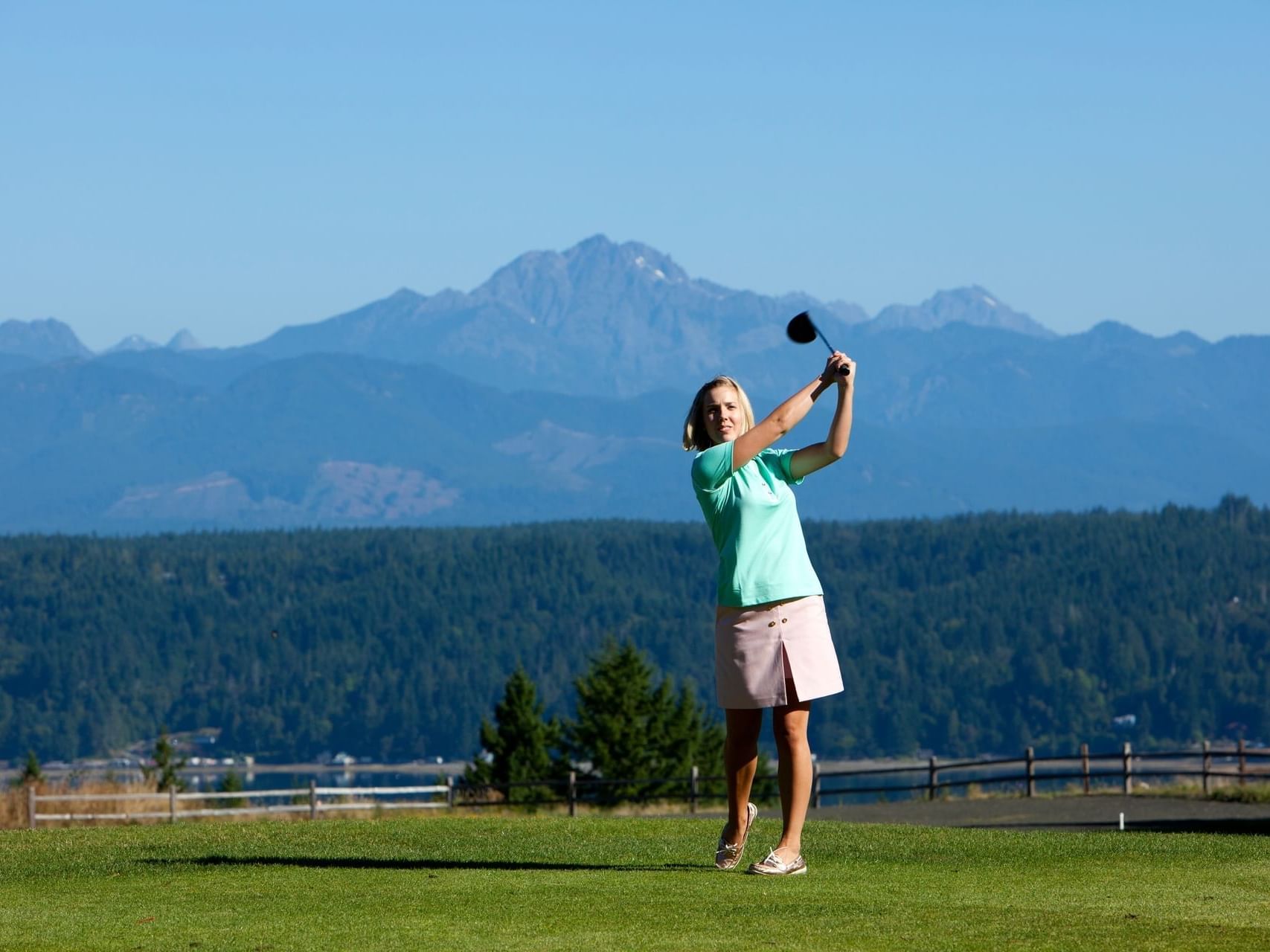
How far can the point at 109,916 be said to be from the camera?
28.6 ft

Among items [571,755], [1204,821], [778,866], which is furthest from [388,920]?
[571,755]

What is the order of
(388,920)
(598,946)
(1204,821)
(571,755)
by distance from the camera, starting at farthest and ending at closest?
(571,755)
(1204,821)
(388,920)
(598,946)

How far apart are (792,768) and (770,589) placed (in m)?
0.83

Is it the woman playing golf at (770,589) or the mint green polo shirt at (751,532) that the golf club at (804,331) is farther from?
the mint green polo shirt at (751,532)

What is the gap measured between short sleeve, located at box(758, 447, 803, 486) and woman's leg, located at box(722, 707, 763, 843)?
1.04 m

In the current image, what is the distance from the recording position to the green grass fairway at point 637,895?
777cm

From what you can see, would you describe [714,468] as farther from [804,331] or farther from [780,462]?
[804,331]

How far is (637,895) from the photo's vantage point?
8820 mm

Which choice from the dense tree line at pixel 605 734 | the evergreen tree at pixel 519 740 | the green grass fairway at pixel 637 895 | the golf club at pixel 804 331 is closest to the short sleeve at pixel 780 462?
the golf club at pixel 804 331

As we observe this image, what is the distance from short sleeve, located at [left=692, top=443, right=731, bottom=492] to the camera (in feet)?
30.0

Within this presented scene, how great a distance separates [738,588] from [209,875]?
120 inches

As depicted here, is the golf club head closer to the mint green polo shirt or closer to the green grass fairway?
the mint green polo shirt

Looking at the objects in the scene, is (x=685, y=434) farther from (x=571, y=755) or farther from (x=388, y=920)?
(x=571, y=755)

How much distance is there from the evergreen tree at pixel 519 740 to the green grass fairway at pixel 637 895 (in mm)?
58487
